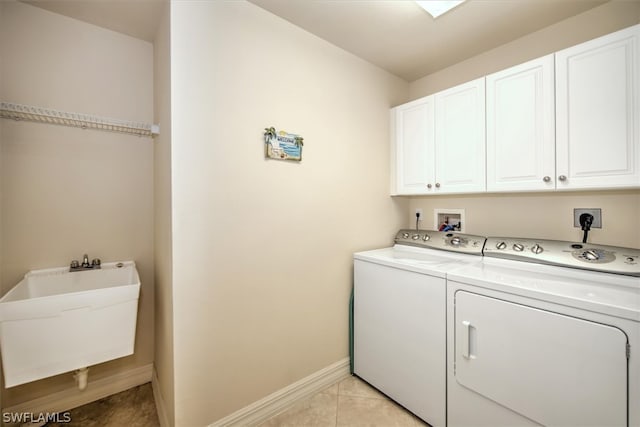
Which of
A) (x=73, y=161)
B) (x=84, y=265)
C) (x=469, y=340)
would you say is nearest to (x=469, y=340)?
(x=469, y=340)

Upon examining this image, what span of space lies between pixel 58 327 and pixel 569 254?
8.86 ft

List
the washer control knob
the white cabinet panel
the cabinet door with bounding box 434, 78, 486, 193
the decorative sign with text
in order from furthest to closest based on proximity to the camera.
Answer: the cabinet door with bounding box 434, 78, 486, 193 < the decorative sign with text < the white cabinet panel < the washer control knob

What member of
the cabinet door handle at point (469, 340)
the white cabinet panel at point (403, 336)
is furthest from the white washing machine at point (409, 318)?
the cabinet door handle at point (469, 340)

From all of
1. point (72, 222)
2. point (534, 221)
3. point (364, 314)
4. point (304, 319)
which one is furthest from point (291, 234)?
point (534, 221)

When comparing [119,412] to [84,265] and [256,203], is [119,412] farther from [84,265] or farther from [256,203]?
[256,203]

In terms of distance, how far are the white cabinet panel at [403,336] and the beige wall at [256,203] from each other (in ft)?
0.66

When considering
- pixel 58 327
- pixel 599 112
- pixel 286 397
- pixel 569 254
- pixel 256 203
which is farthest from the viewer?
pixel 286 397

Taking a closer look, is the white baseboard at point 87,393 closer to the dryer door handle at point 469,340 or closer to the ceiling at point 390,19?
the dryer door handle at point 469,340

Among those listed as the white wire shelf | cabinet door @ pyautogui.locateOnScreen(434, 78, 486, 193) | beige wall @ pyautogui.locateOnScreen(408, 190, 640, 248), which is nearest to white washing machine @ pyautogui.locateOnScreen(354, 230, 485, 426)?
beige wall @ pyautogui.locateOnScreen(408, 190, 640, 248)

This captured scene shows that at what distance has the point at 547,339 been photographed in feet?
3.75

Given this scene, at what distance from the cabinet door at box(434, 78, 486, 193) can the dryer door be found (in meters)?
0.87

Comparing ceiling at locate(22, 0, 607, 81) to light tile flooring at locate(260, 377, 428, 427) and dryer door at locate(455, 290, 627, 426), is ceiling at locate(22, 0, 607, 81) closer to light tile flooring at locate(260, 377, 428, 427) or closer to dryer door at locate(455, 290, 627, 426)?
dryer door at locate(455, 290, 627, 426)

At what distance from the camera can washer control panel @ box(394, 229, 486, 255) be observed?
1.87 metres

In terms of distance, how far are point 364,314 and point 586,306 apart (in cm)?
123
